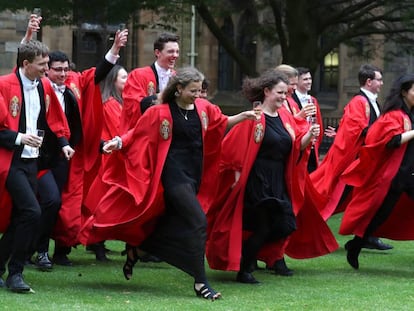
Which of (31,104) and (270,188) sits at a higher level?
(31,104)

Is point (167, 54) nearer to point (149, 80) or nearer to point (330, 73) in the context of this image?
point (149, 80)

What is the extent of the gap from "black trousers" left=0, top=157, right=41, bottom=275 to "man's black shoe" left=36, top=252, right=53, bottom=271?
143 cm

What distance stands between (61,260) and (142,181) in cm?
220

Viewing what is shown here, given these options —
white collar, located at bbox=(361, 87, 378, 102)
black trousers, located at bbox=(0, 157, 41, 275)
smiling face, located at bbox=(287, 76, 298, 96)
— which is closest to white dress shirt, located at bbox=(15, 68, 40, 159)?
black trousers, located at bbox=(0, 157, 41, 275)

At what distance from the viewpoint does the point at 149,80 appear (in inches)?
480

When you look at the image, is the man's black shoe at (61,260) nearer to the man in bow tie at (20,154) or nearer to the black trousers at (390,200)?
the man in bow tie at (20,154)

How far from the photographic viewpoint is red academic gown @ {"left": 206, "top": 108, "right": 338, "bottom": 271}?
427 inches

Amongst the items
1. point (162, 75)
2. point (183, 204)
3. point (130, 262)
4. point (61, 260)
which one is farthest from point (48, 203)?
point (162, 75)

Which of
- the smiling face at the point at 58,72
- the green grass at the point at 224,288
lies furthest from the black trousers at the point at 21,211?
the smiling face at the point at 58,72

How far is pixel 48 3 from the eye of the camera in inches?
781

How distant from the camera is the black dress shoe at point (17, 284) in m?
9.69

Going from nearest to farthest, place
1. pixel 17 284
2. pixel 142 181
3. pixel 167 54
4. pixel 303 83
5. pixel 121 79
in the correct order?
1. pixel 17 284
2. pixel 142 181
3. pixel 167 54
4. pixel 121 79
5. pixel 303 83

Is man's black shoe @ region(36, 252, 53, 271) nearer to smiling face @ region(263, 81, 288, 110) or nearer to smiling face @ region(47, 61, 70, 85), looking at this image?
smiling face @ region(47, 61, 70, 85)

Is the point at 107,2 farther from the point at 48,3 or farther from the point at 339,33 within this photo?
the point at 339,33
